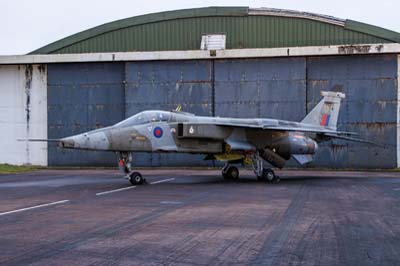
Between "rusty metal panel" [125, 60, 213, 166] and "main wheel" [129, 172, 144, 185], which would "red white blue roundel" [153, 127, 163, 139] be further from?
"rusty metal panel" [125, 60, 213, 166]

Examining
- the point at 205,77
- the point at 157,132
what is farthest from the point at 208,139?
the point at 205,77

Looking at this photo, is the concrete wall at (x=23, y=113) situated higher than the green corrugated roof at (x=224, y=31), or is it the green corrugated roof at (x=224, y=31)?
the green corrugated roof at (x=224, y=31)

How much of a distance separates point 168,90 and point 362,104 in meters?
10.6

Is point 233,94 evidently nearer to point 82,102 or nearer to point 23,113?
point 82,102

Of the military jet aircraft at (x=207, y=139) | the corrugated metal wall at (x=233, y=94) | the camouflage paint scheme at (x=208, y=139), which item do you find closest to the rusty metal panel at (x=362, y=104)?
the corrugated metal wall at (x=233, y=94)

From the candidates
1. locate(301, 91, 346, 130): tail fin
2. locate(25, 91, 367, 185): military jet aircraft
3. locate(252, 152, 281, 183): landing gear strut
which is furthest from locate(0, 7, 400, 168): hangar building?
locate(252, 152, 281, 183): landing gear strut

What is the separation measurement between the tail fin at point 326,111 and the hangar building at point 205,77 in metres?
5.51

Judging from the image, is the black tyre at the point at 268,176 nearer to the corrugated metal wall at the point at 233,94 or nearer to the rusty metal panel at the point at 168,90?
the corrugated metal wall at the point at 233,94

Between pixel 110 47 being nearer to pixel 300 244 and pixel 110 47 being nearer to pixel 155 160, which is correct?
pixel 155 160

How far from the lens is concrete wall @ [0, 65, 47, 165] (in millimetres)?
29922

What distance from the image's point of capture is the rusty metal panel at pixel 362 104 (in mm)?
26391

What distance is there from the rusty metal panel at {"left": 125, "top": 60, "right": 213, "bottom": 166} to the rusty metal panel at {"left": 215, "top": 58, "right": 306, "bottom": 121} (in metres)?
0.80

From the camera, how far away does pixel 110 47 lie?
30844 millimetres

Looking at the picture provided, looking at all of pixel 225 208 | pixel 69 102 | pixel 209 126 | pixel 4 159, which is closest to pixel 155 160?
pixel 69 102
